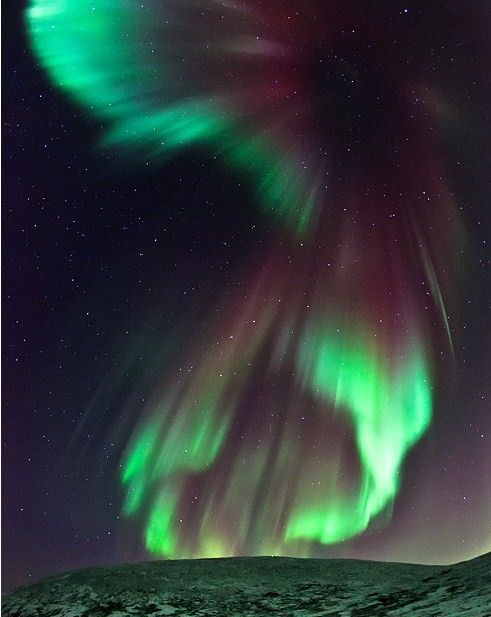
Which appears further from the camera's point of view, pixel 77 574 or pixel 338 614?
pixel 77 574

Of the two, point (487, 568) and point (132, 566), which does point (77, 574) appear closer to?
point (132, 566)

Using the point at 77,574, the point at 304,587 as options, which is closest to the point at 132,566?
the point at 77,574

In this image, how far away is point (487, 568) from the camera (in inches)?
607

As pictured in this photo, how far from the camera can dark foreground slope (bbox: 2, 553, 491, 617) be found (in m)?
14.3

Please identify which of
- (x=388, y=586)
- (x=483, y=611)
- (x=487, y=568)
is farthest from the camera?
(x=388, y=586)

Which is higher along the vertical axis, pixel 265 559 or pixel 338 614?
pixel 265 559

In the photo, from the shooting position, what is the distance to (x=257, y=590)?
1698cm

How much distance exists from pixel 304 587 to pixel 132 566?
525 cm

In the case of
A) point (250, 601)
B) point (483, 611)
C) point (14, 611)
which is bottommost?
point (483, 611)

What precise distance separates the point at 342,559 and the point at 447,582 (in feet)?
19.7

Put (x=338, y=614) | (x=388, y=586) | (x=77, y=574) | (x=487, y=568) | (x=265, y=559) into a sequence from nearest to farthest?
(x=338, y=614) → (x=487, y=568) → (x=388, y=586) → (x=77, y=574) → (x=265, y=559)

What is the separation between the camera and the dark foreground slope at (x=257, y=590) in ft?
46.9

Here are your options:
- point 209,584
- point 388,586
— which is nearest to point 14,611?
point 209,584

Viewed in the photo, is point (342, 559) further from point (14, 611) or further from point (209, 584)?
point (14, 611)
